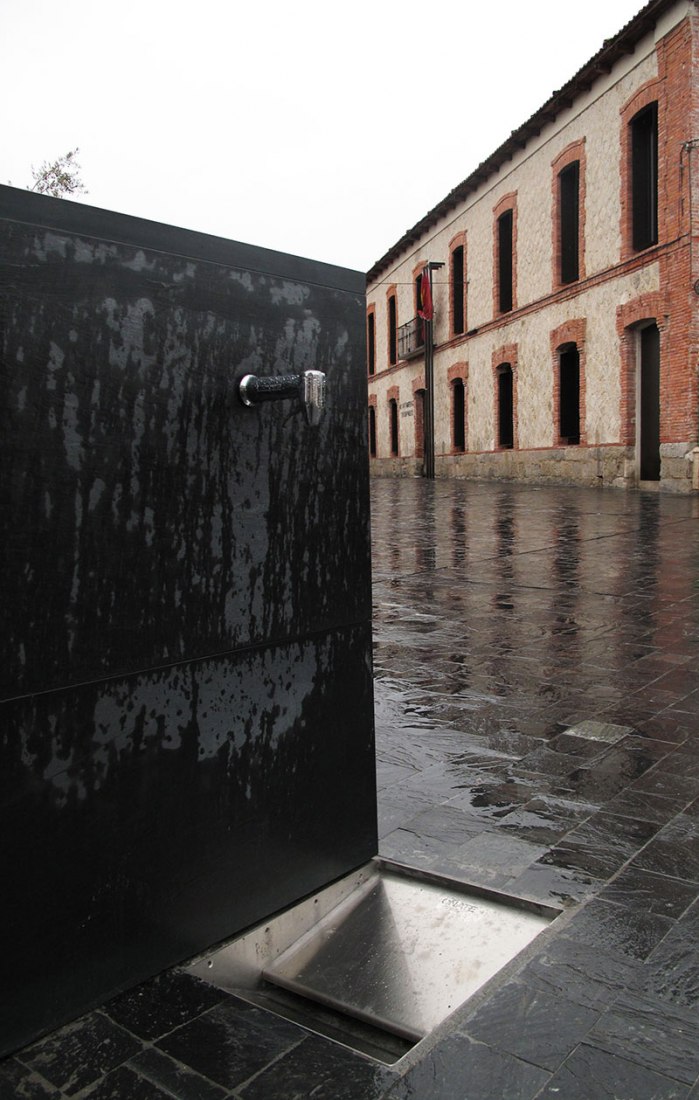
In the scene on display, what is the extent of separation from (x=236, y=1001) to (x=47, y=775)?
0.67 metres

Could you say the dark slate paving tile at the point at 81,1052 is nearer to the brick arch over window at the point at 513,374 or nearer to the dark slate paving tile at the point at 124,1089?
the dark slate paving tile at the point at 124,1089

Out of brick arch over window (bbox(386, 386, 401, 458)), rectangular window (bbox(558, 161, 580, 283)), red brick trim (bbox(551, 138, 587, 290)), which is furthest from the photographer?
brick arch over window (bbox(386, 386, 401, 458))

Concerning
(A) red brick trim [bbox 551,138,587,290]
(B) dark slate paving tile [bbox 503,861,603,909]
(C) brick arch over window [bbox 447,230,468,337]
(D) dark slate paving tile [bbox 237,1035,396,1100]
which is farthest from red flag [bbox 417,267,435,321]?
(D) dark slate paving tile [bbox 237,1035,396,1100]

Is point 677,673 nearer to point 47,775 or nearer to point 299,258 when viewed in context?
point 299,258

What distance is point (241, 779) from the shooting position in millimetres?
2205

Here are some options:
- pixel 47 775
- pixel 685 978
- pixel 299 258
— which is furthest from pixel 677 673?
pixel 47 775

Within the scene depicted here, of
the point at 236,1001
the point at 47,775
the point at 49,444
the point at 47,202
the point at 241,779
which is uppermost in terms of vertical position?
the point at 47,202

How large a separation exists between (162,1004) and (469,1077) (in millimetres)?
695

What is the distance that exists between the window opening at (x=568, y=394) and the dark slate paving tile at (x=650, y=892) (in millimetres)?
18935

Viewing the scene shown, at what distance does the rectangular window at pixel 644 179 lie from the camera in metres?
17.8

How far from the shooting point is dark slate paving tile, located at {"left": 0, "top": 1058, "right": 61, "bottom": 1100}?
5.45 feet

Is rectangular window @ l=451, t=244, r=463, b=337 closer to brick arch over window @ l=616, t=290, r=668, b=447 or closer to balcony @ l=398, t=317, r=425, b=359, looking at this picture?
balcony @ l=398, t=317, r=425, b=359

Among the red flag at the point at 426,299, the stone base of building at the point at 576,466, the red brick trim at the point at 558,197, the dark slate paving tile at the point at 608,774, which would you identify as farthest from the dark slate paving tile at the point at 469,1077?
the red flag at the point at 426,299

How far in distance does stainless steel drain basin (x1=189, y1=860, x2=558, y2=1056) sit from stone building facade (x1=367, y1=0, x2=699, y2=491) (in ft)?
50.2
